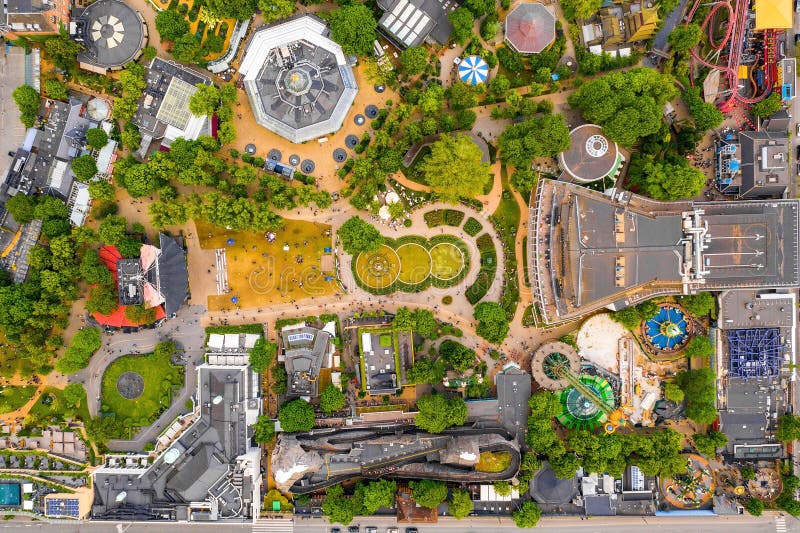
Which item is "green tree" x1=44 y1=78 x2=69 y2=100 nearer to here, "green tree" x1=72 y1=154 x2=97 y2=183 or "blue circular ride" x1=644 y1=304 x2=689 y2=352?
"green tree" x1=72 y1=154 x2=97 y2=183

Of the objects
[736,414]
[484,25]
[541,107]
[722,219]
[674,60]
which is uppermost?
[484,25]

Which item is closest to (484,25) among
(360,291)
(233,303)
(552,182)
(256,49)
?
(552,182)

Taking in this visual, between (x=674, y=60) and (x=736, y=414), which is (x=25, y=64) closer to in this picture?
(x=674, y=60)

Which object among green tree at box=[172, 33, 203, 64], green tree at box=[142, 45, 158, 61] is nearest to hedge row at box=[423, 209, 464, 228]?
green tree at box=[172, 33, 203, 64]

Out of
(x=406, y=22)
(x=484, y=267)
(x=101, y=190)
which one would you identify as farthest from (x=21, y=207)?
(x=484, y=267)

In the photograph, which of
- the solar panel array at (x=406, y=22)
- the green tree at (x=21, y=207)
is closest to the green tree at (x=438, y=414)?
the solar panel array at (x=406, y=22)

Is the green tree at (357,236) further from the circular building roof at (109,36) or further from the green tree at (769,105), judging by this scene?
the green tree at (769,105)
